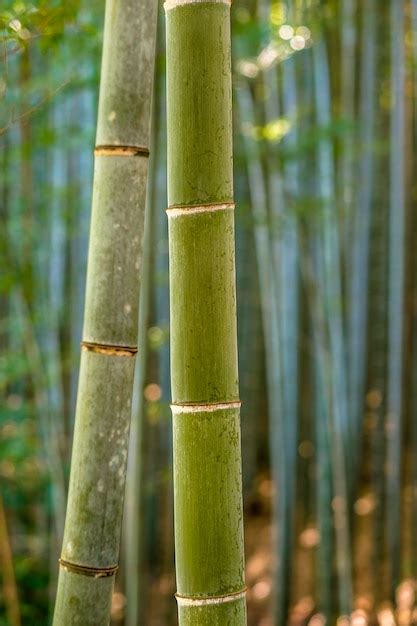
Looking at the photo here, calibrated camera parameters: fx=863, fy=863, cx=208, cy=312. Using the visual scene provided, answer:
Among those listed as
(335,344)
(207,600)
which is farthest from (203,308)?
(335,344)

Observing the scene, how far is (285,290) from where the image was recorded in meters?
4.61

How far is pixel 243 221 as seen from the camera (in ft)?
17.5

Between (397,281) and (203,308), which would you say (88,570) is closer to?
(203,308)

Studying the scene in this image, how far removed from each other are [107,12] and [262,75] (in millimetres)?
3584

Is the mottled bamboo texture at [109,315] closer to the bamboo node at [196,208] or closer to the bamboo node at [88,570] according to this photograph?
the bamboo node at [88,570]

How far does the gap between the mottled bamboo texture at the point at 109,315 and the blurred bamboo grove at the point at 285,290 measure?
1.53 m

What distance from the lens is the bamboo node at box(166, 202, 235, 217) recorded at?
1113 millimetres

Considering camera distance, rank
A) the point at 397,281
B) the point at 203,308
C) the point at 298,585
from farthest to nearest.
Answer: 1. the point at 298,585
2. the point at 397,281
3. the point at 203,308

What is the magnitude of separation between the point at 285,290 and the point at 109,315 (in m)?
3.44

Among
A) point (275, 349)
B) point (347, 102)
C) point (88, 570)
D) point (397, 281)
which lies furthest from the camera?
point (347, 102)

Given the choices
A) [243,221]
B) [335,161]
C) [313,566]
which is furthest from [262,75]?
[313,566]

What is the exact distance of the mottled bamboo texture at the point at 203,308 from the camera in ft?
3.65

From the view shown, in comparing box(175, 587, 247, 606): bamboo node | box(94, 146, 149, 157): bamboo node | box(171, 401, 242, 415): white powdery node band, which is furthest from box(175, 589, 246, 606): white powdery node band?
box(94, 146, 149, 157): bamboo node

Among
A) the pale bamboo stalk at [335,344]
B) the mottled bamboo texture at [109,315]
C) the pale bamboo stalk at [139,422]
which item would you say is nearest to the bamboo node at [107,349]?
the mottled bamboo texture at [109,315]
